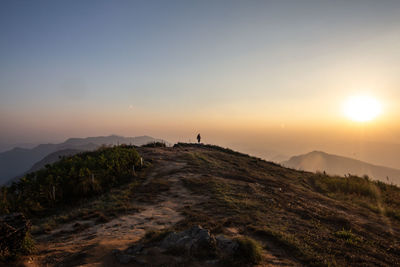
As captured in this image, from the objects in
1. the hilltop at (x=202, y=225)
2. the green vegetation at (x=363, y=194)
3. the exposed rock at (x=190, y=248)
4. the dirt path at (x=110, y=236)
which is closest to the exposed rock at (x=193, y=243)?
the exposed rock at (x=190, y=248)

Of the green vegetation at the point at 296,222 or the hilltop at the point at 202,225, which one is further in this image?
the green vegetation at the point at 296,222

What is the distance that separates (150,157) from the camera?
838 inches

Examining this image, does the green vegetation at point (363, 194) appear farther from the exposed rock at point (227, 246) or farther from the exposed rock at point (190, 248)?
the exposed rock at point (190, 248)

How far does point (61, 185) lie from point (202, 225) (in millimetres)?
9059

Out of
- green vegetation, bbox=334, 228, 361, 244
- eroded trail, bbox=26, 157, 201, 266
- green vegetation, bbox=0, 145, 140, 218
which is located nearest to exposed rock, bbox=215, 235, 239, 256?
eroded trail, bbox=26, 157, 201, 266

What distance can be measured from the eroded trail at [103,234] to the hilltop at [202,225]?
0.09 feet

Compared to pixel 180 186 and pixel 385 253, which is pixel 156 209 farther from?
pixel 385 253

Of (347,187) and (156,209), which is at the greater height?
(156,209)

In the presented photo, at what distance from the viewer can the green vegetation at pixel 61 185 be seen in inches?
435

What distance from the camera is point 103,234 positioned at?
25.2 ft

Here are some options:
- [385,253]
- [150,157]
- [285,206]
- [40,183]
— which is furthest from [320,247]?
[150,157]

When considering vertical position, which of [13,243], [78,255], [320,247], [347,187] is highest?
[13,243]

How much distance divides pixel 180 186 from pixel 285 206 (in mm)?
5915

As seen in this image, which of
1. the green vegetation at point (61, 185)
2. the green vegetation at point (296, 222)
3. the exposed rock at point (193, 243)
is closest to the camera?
the exposed rock at point (193, 243)
